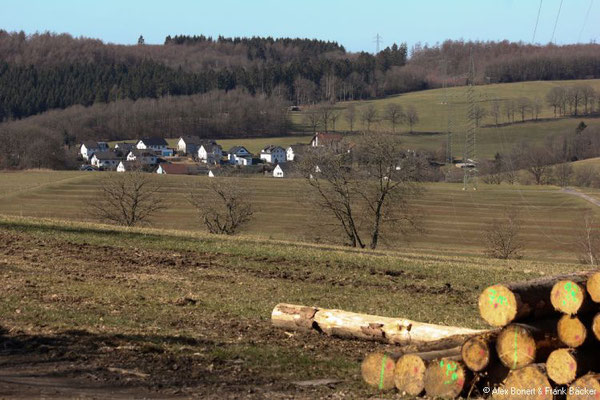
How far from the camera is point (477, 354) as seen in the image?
30.9 ft

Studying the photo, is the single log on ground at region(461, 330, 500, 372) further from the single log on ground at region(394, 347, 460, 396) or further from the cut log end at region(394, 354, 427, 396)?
the cut log end at region(394, 354, 427, 396)

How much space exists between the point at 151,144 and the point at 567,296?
504ft

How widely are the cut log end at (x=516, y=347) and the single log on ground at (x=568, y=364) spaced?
256mm

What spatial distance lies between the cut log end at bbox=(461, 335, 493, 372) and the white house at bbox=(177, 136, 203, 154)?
145 metres

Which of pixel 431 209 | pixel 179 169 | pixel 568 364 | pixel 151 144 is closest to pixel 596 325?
pixel 568 364

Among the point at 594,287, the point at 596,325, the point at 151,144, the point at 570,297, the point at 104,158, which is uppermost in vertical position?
the point at 594,287

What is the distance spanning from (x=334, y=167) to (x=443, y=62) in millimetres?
127651

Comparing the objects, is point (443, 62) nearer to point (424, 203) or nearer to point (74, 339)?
point (424, 203)

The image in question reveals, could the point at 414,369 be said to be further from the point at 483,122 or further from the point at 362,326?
the point at 483,122

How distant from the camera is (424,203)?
8388cm

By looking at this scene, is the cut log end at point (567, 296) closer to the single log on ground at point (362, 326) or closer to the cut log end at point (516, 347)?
the cut log end at point (516, 347)

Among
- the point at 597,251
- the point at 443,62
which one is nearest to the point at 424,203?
the point at 597,251

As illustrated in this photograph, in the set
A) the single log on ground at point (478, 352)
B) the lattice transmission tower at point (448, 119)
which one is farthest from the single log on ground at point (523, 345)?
the lattice transmission tower at point (448, 119)

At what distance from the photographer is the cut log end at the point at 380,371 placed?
995 cm
